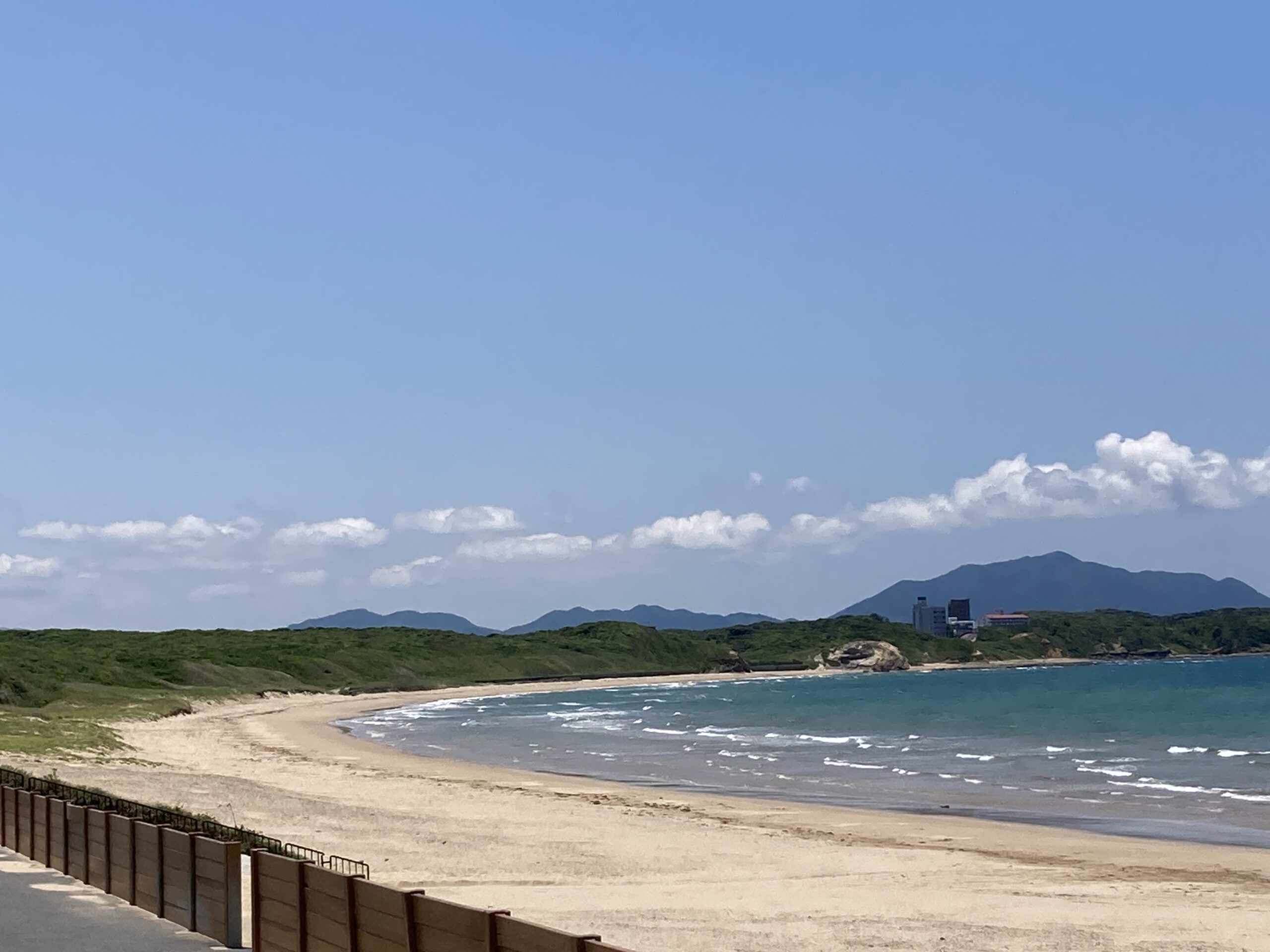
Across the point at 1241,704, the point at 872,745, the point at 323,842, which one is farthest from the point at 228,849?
the point at 1241,704

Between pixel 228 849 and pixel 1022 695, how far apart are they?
132m

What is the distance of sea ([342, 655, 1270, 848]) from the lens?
41.1m

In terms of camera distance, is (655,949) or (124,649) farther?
(124,649)

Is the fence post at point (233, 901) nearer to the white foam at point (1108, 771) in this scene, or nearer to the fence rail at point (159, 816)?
the fence rail at point (159, 816)

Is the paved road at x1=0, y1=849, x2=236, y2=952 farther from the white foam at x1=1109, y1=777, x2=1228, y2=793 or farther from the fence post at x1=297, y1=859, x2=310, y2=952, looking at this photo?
the white foam at x1=1109, y1=777, x2=1228, y2=793

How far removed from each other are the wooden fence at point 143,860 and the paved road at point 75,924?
0.15 m

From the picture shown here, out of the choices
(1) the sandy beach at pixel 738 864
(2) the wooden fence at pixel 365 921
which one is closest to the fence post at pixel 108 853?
(2) the wooden fence at pixel 365 921

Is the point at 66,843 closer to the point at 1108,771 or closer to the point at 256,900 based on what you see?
the point at 256,900

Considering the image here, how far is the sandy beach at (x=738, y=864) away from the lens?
65.2 feet

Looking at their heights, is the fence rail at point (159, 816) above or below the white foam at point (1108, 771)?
above

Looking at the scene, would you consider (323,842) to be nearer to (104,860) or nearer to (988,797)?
(104,860)

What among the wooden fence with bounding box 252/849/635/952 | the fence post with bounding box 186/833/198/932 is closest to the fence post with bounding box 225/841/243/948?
the wooden fence with bounding box 252/849/635/952

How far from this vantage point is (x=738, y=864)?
89.5 feet

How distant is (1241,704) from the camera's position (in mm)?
109688
